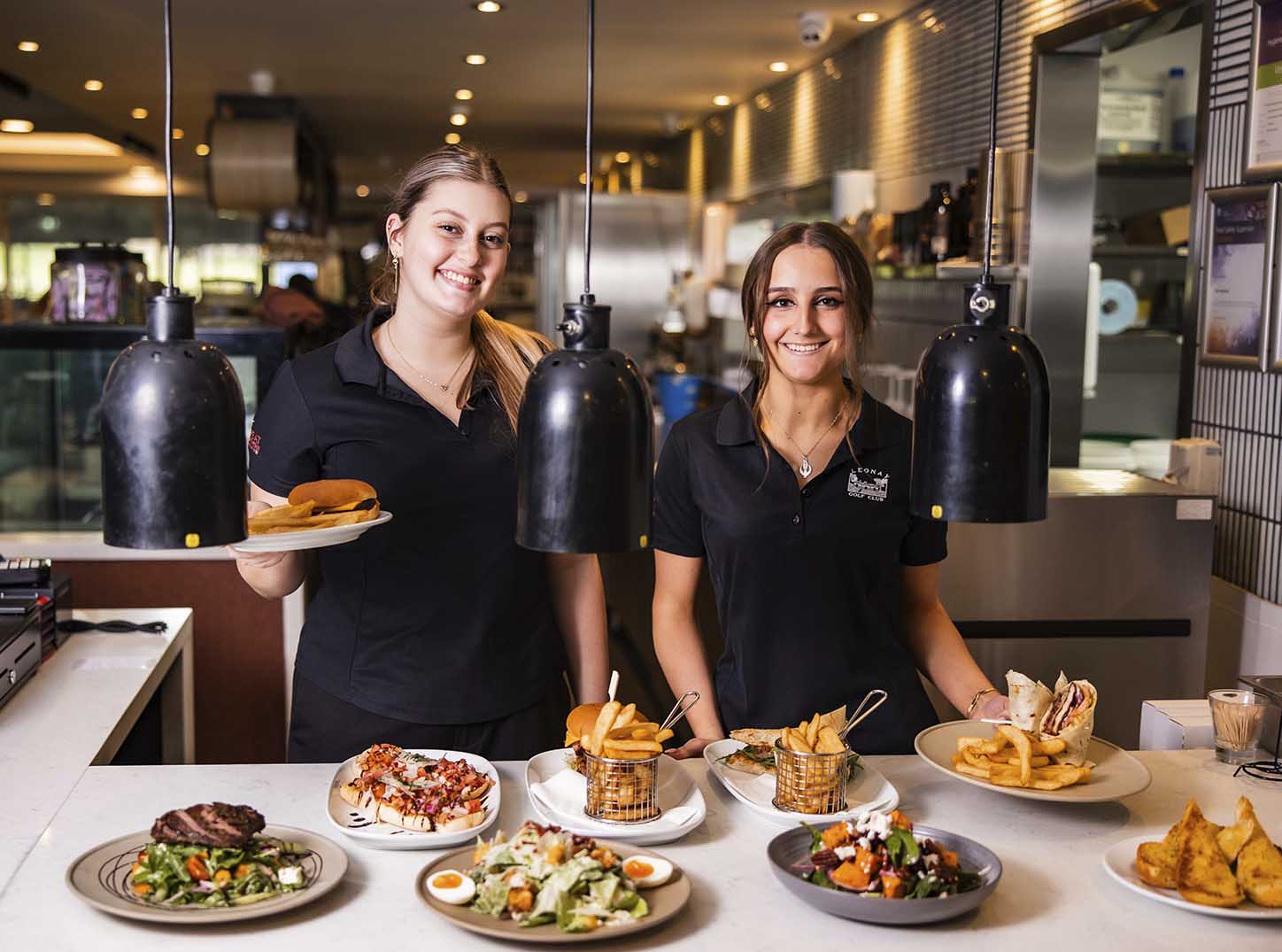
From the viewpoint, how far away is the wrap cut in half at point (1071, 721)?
193 centimetres

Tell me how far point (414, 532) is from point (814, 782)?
2.60 ft

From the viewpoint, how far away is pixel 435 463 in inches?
87.7

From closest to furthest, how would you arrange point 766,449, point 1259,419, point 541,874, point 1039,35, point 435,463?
point 541,874 → point 435,463 → point 766,449 → point 1259,419 → point 1039,35

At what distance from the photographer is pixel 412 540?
2227mm

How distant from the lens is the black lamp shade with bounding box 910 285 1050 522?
1.52m

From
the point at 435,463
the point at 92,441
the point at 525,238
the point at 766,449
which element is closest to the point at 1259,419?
the point at 766,449

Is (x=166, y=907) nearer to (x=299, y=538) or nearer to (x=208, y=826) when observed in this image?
(x=208, y=826)

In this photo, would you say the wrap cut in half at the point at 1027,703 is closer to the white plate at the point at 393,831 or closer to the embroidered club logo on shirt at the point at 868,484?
the embroidered club logo on shirt at the point at 868,484

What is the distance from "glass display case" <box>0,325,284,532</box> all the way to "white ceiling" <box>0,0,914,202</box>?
2162 millimetres

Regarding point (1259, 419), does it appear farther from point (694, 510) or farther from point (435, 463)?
point (435, 463)

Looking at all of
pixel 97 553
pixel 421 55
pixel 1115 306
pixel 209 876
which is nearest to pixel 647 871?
pixel 209 876

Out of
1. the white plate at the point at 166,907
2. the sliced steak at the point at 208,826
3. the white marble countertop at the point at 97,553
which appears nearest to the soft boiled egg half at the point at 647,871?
the white plate at the point at 166,907

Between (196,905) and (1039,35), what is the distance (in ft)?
13.5

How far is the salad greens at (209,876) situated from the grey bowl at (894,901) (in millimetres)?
564
